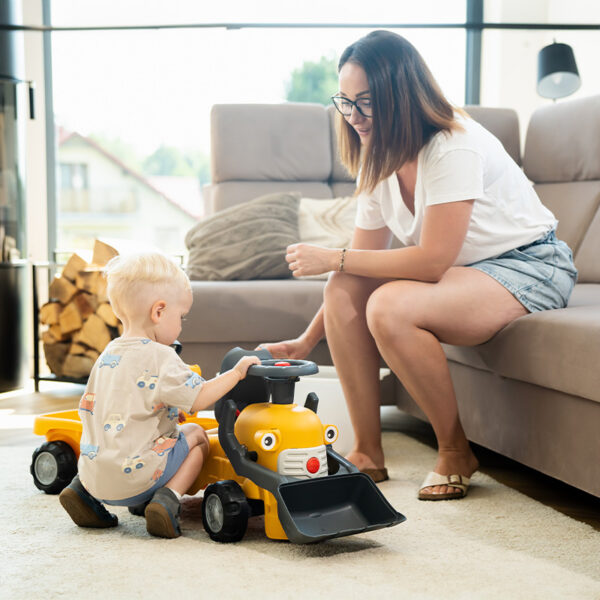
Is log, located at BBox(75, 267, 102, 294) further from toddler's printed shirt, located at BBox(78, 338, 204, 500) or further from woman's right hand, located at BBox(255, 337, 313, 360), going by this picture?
toddler's printed shirt, located at BBox(78, 338, 204, 500)

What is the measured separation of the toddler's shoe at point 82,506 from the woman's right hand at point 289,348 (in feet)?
1.57

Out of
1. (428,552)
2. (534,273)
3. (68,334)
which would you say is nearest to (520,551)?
(428,552)

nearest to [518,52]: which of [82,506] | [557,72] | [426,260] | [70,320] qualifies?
[557,72]

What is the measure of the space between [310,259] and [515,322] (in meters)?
0.44

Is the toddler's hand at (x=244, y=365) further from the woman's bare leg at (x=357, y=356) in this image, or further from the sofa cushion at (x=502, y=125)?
the sofa cushion at (x=502, y=125)

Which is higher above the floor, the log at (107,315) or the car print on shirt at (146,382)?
the car print on shirt at (146,382)

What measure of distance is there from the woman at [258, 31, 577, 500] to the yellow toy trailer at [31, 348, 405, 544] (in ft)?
1.03

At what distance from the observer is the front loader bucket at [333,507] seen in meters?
1.31

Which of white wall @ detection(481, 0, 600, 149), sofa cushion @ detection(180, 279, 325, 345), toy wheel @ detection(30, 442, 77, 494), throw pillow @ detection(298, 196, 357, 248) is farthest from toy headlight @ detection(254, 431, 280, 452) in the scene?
white wall @ detection(481, 0, 600, 149)

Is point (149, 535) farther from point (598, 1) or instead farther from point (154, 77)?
point (598, 1)

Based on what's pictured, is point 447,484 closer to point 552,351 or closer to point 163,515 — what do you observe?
point 552,351

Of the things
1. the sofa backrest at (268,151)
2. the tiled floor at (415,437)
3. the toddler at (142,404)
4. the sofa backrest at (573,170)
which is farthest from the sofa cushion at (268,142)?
the toddler at (142,404)

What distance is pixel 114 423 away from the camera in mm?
1397

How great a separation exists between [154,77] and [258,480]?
11.4ft
